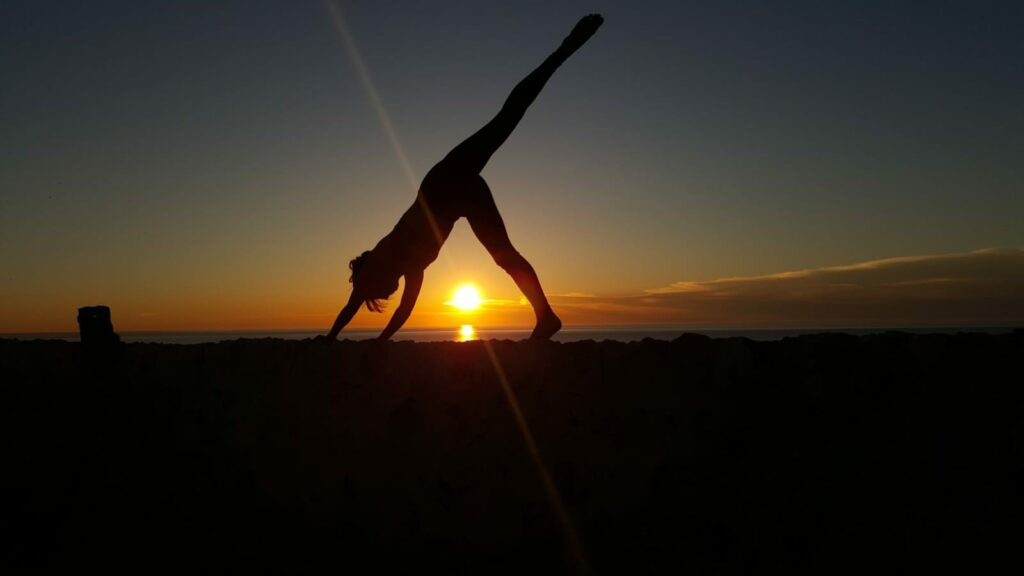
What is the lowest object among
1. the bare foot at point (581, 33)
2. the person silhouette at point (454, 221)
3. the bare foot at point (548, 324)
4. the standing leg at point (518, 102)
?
the bare foot at point (548, 324)

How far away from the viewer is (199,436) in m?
4.90

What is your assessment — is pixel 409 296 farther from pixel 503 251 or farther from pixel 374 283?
pixel 503 251

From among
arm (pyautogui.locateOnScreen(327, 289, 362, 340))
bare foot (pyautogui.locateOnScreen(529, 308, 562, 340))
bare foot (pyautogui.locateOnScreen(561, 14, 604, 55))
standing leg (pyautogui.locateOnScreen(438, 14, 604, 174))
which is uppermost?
bare foot (pyautogui.locateOnScreen(561, 14, 604, 55))

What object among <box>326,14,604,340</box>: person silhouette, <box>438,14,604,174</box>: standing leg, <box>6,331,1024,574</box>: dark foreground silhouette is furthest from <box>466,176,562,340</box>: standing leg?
<box>6,331,1024,574</box>: dark foreground silhouette

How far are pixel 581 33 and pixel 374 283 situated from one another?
2649 mm

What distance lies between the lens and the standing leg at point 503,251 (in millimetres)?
5562

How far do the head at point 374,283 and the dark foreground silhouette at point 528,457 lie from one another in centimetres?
122

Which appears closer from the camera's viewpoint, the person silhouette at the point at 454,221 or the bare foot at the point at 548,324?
the person silhouette at the point at 454,221

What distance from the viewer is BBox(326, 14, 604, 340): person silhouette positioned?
511 centimetres

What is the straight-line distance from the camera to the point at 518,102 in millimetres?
5109

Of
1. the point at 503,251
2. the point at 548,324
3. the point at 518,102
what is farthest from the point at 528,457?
the point at 518,102

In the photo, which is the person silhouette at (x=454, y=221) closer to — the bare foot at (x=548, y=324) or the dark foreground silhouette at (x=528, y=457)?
the bare foot at (x=548, y=324)

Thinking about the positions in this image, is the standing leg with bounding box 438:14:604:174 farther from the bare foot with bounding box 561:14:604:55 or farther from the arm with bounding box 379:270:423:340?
the arm with bounding box 379:270:423:340

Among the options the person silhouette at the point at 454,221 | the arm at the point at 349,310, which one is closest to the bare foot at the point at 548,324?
the person silhouette at the point at 454,221
